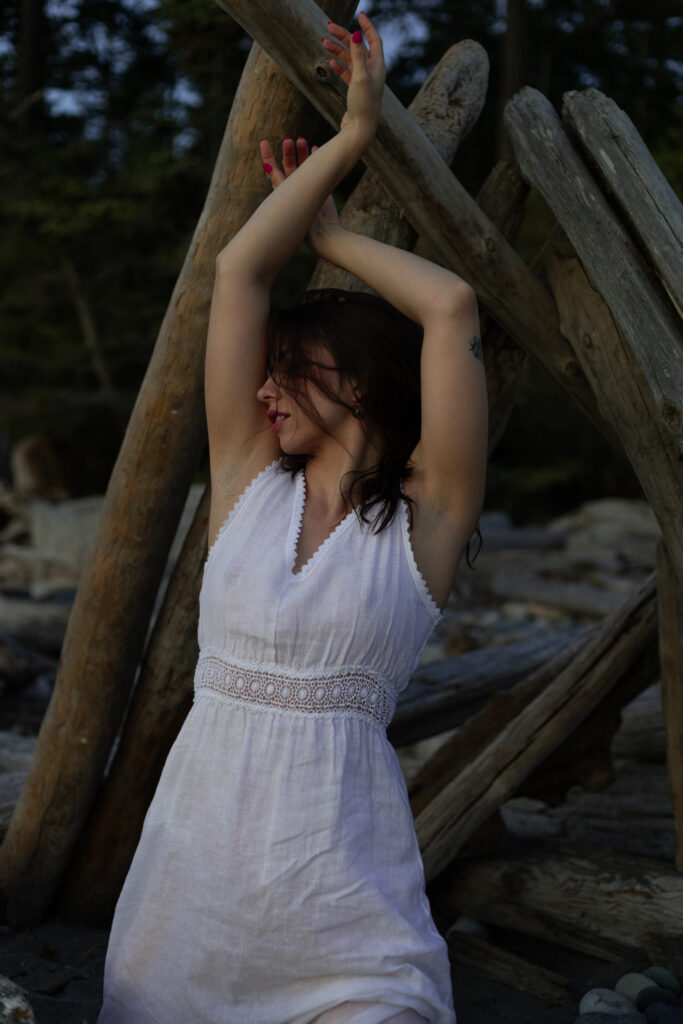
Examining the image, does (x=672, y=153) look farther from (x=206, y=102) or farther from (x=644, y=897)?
(x=644, y=897)

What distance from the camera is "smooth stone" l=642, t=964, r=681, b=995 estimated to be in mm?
2922

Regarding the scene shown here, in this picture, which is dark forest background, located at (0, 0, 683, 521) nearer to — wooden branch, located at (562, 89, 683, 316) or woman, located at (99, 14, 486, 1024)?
wooden branch, located at (562, 89, 683, 316)

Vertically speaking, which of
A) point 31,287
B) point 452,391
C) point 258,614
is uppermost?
point 452,391

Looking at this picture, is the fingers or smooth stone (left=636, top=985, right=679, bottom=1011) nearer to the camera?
the fingers

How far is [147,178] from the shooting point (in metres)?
13.7

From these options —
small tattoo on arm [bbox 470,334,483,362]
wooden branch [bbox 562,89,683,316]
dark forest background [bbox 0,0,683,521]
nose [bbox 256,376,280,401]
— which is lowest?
dark forest background [bbox 0,0,683,521]

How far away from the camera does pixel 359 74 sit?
228cm

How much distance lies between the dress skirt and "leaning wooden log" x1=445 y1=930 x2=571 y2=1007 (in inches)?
42.3

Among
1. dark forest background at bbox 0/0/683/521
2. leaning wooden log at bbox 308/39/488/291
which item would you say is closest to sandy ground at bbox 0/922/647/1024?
leaning wooden log at bbox 308/39/488/291

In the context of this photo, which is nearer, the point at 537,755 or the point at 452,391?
the point at 452,391

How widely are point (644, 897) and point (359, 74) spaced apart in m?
2.49

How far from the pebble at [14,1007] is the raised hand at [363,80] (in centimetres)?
Result: 196

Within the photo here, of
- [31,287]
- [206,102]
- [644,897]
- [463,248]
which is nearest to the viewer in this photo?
[463,248]

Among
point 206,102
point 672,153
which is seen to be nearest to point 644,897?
point 672,153
